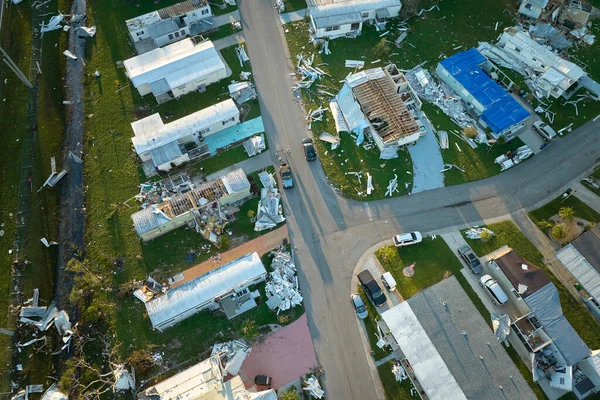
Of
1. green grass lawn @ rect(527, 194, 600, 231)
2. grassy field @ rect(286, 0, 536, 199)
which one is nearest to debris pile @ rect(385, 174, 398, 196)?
grassy field @ rect(286, 0, 536, 199)

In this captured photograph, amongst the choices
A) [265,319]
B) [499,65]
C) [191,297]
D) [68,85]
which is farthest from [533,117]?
[68,85]

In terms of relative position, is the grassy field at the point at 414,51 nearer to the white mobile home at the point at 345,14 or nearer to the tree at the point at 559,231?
the white mobile home at the point at 345,14

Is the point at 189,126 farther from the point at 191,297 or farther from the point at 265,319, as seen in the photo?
the point at 265,319

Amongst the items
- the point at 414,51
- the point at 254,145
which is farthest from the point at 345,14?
the point at 254,145

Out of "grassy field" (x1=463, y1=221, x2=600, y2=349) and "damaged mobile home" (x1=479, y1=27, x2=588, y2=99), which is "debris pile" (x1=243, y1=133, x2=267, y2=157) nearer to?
"grassy field" (x1=463, y1=221, x2=600, y2=349)

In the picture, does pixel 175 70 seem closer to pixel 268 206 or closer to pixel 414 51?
pixel 268 206

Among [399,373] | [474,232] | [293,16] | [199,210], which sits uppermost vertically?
[293,16]
